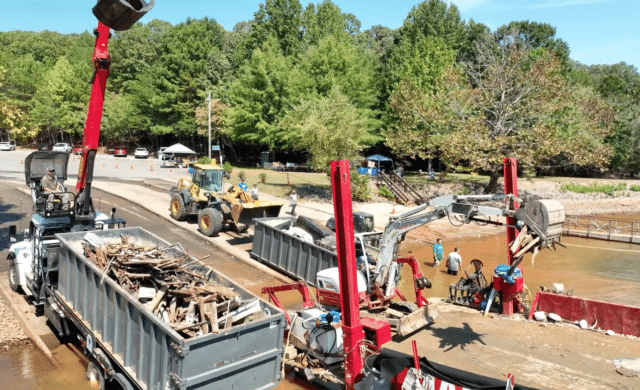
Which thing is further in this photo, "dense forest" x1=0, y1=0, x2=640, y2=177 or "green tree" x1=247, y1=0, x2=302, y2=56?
"green tree" x1=247, y1=0, x2=302, y2=56

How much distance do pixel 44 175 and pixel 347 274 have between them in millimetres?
11692

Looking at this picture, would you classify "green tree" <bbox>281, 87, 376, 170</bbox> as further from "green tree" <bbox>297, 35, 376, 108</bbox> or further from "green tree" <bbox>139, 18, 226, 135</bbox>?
"green tree" <bbox>139, 18, 226, 135</bbox>

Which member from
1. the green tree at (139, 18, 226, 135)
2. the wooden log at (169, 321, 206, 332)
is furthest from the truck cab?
the green tree at (139, 18, 226, 135)

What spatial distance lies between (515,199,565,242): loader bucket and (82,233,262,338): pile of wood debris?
4781mm

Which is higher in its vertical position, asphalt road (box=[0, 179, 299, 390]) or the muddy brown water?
asphalt road (box=[0, 179, 299, 390])

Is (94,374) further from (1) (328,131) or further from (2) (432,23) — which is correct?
(2) (432,23)

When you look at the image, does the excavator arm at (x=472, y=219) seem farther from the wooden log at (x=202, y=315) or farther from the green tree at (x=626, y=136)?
the green tree at (x=626, y=136)

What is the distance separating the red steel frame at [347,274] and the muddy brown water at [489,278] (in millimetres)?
1363

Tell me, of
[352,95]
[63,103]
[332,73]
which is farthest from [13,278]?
[63,103]

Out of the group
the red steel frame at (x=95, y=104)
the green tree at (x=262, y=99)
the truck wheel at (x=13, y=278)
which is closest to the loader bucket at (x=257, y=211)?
the red steel frame at (x=95, y=104)

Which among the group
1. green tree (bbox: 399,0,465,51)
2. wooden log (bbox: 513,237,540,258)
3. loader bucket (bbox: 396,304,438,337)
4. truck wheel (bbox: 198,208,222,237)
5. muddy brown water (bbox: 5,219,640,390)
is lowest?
muddy brown water (bbox: 5,219,640,390)

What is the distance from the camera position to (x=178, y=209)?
21.1 meters

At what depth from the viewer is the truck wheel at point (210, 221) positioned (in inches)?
745

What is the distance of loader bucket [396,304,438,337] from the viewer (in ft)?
35.5
